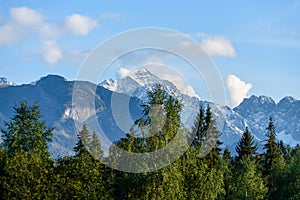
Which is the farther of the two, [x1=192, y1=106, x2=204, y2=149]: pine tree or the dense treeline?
[x1=192, y1=106, x2=204, y2=149]: pine tree

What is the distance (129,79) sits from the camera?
184 ft

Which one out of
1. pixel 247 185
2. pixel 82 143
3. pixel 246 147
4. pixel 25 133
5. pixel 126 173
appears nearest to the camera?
pixel 126 173

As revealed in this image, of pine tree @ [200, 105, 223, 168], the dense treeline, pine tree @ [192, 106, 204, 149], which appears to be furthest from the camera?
pine tree @ [200, 105, 223, 168]

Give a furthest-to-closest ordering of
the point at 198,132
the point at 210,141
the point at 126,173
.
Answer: the point at 210,141 < the point at 198,132 < the point at 126,173

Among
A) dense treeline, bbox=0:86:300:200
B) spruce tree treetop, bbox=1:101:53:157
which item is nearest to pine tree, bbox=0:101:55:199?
dense treeline, bbox=0:86:300:200

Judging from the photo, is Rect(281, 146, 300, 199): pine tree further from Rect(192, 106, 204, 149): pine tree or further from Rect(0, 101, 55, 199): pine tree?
Rect(0, 101, 55, 199): pine tree

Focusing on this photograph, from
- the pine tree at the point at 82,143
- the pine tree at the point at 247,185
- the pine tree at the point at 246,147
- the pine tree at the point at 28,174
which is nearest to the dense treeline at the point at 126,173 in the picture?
the pine tree at the point at 28,174

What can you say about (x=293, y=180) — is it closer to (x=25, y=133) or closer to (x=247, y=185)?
(x=247, y=185)

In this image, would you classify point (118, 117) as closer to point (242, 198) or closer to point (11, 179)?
point (11, 179)

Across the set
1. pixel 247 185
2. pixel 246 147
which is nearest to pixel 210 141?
pixel 247 185

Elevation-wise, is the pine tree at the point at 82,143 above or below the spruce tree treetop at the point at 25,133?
above

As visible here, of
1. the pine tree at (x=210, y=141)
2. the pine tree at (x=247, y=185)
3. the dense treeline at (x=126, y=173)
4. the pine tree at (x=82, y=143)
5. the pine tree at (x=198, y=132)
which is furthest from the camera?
the pine tree at (x=82, y=143)

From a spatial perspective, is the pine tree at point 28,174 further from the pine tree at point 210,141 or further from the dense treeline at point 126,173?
Answer: the pine tree at point 210,141

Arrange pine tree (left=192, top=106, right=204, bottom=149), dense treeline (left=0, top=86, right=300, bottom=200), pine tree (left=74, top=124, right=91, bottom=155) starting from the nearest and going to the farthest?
dense treeline (left=0, top=86, right=300, bottom=200) → pine tree (left=192, top=106, right=204, bottom=149) → pine tree (left=74, top=124, right=91, bottom=155)
